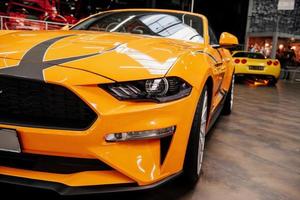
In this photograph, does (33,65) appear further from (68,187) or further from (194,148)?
(194,148)

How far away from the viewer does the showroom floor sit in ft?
6.56

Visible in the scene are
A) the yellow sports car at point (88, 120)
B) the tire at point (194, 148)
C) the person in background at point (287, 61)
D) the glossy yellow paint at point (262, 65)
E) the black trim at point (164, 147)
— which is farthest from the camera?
the person in background at point (287, 61)

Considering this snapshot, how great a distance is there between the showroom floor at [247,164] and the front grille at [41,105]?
429 mm

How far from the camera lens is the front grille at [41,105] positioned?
145 centimetres

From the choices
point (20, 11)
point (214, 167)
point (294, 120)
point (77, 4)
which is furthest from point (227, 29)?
point (214, 167)

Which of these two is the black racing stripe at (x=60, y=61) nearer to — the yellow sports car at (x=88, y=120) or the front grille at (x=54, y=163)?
the yellow sports car at (x=88, y=120)

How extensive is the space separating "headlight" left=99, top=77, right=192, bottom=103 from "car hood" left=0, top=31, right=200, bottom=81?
33 mm

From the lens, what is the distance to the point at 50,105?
146 centimetres

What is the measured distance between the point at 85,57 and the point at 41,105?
0.32 m

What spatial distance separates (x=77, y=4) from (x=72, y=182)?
1125 cm

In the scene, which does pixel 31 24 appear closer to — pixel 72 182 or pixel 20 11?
pixel 20 11

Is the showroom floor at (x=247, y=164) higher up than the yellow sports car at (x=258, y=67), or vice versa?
the showroom floor at (x=247, y=164)

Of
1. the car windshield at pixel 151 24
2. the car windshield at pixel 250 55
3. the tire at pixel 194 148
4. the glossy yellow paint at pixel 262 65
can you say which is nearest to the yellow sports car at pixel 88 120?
the tire at pixel 194 148

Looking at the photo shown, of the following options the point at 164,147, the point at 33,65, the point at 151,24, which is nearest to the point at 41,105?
the point at 33,65
